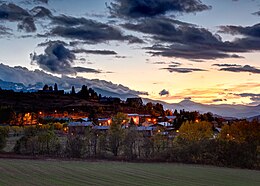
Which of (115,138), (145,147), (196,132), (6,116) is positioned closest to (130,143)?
(145,147)

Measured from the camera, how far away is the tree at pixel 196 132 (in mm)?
72150

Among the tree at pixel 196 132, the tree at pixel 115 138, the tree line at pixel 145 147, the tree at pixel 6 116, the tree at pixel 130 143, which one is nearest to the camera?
the tree line at pixel 145 147

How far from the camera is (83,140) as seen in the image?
6788 cm

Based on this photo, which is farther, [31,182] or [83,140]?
[83,140]

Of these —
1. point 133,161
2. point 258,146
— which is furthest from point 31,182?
point 258,146

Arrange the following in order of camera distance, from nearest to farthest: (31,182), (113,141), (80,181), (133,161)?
(31,182), (80,181), (133,161), (113,141)

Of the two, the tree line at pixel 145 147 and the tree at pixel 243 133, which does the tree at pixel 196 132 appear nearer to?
the tree line at pixel 145 147

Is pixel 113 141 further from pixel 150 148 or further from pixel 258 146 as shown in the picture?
pixel 258 146

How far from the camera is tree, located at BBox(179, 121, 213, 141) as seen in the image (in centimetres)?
7215

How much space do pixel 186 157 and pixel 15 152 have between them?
27498mm

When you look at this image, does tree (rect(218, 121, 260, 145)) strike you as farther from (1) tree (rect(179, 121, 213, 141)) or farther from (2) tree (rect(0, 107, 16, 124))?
(2) tree (rect(0, 107, 16, 124))

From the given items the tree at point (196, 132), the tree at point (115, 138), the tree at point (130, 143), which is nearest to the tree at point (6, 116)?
the tree at point (115, 138)

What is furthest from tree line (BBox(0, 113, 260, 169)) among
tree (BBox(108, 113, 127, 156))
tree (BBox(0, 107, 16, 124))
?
tree (BBox(0, 107, 16, 124))

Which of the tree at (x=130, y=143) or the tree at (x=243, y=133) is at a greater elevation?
the tree at (x=243, y=133)
